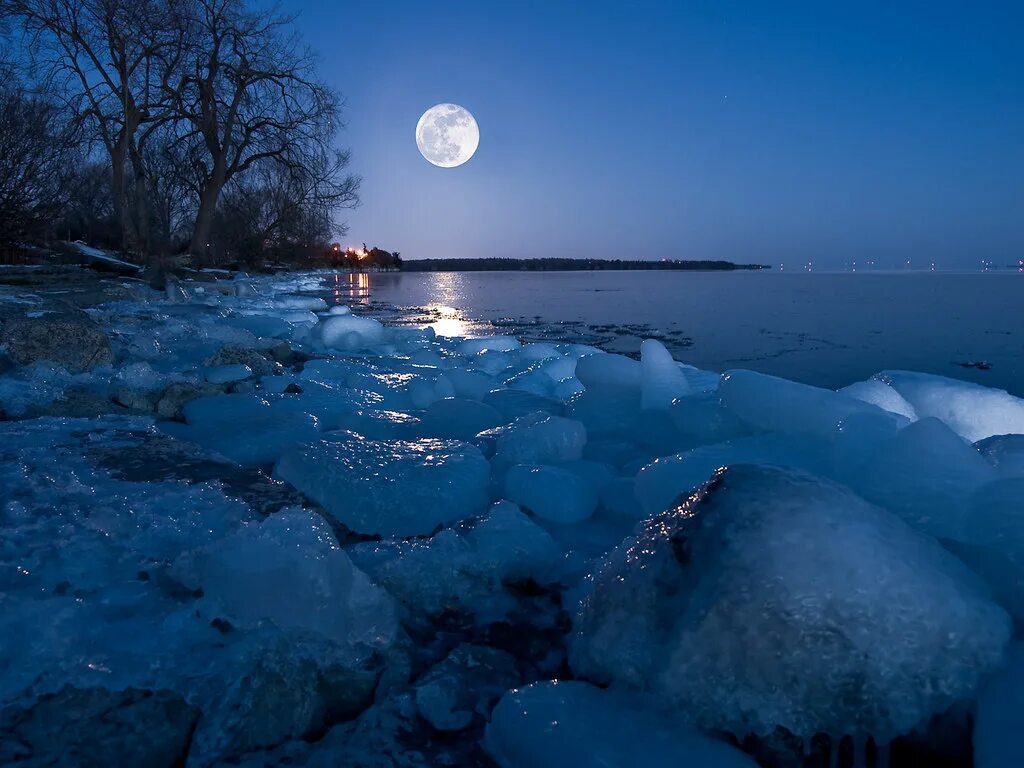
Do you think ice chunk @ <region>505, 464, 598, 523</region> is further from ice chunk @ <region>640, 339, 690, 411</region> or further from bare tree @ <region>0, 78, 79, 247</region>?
bare tree @ <region>0, 78, 79, 247</region>

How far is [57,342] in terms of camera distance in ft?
10.2

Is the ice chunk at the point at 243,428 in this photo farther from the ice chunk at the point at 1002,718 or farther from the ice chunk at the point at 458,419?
the ice chunk at the point at 1002,718

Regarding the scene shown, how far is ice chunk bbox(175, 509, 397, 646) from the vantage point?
1123mm

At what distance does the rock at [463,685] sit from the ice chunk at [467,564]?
14cm

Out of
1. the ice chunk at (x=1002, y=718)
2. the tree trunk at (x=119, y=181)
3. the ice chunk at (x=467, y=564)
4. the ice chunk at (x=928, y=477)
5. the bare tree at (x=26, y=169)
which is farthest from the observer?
the tree trunk at (x=119, y=181)

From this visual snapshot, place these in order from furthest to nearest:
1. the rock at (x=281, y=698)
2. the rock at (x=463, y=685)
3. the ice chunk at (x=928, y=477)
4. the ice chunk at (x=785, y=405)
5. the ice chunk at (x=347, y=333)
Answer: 1. the ice chunk at (x=347, y=333)
2. the ice chunk at (x=785, y=405)
3. the ice chunk at (x=928, y=477)
4. the rock at (x=463, y=685)
5. the rock at (x=281, y=698)

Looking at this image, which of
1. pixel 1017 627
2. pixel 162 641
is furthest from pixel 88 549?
pixel 1017 627

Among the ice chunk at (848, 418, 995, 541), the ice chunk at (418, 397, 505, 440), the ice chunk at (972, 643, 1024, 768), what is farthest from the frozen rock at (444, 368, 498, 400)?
the ice chunk at (972, 643, 1024, 768)

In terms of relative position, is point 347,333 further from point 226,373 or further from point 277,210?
point 277,210

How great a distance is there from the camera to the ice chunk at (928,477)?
125cm

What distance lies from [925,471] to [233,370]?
3303 millimetres

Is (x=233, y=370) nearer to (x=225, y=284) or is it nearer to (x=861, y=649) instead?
(x=861, y=649)

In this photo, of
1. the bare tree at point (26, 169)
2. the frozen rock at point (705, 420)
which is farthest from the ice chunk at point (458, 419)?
the bare tree at point (26, 169)

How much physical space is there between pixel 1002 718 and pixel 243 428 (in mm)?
2430
